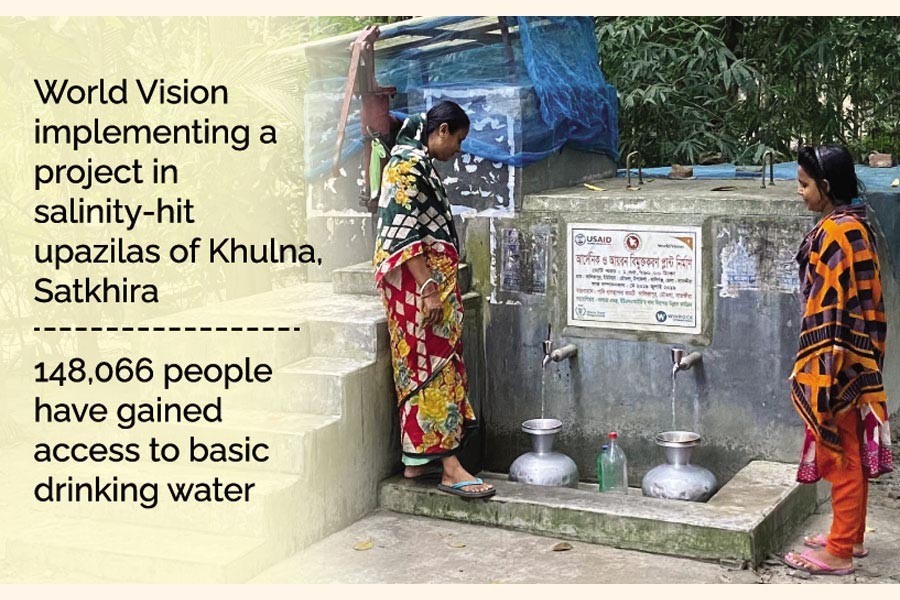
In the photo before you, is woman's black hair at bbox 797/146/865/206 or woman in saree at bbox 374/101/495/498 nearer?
woman's black hair at bbox 797/146/865/206

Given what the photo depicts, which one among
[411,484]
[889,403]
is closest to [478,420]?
[411,484]

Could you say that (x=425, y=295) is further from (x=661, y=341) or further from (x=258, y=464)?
(x=661, y=341)

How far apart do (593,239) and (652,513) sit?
1503mm

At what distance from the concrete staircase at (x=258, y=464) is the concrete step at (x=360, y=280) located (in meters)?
0.03

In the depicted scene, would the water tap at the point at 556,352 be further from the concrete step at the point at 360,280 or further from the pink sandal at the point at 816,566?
the pink sandal at the point at 816,566

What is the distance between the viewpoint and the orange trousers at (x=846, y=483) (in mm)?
4785

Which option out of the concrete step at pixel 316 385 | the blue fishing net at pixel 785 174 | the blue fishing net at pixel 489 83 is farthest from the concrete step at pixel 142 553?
the blue fishing net at pixel 785 174

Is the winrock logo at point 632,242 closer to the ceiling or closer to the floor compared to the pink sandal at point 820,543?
closer to the ceiling

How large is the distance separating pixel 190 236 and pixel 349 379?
337 centimetres

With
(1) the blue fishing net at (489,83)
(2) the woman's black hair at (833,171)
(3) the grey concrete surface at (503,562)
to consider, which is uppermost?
(1) the blue fishing net at (489,83)

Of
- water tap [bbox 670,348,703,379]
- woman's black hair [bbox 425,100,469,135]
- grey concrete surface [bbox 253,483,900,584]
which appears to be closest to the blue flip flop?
grey concrete surface [bbox 253,483,900,584]

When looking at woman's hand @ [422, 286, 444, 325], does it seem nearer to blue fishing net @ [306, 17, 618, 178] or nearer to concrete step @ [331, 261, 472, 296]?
concrete step @ [331, 261, 472, 296]

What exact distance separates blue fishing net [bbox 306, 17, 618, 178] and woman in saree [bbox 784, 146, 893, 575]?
1.89 metres

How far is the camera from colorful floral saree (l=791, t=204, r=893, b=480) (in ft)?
15.3
